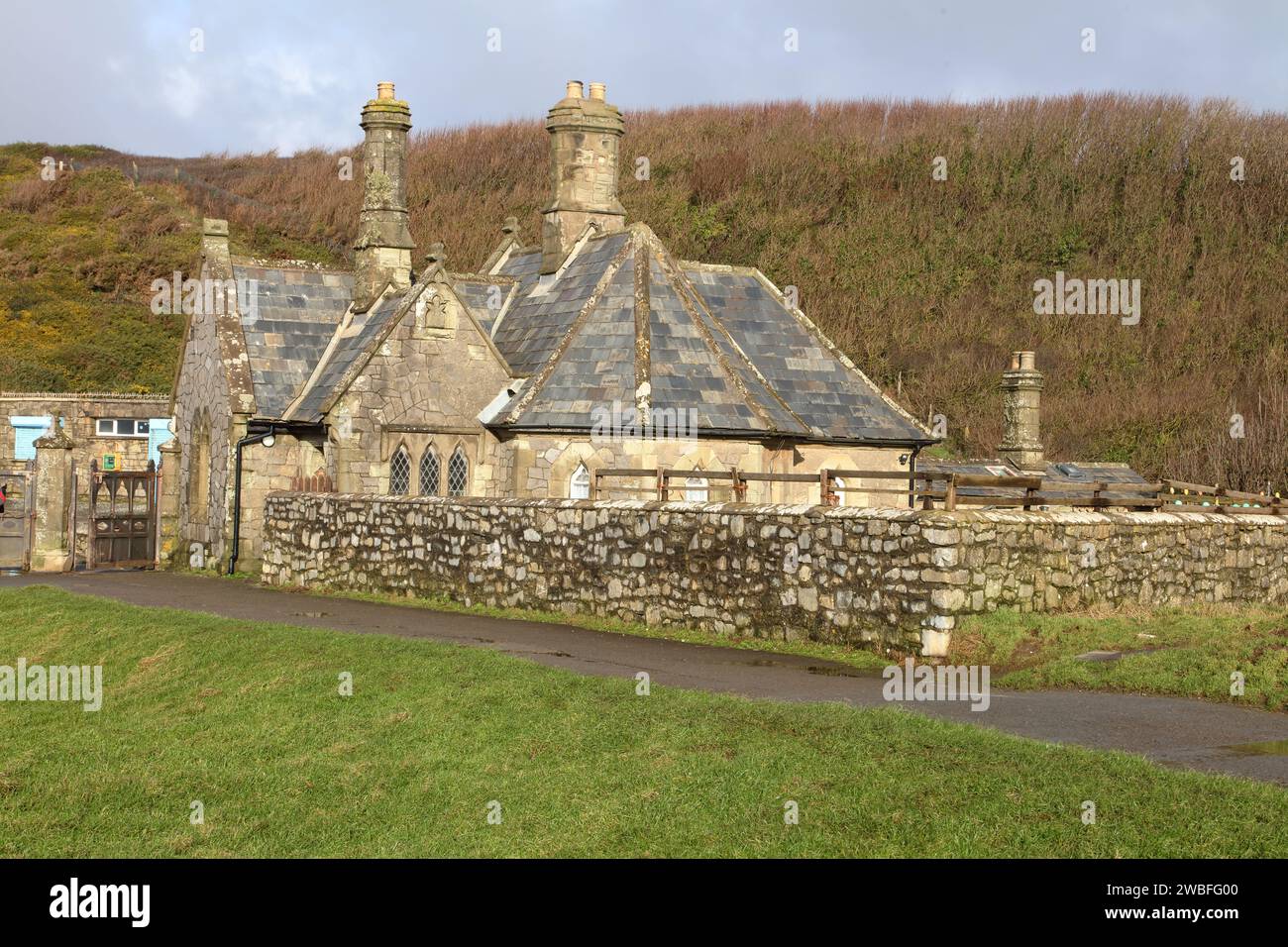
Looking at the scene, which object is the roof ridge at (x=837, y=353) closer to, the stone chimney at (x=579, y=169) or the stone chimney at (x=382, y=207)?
the stone chimney at (x=579, y=169)

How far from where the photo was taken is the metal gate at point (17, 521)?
2915 centimetres

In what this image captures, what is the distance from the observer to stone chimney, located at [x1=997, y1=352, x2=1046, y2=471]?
3603 cm

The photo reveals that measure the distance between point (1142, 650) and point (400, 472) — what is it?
14625 mm

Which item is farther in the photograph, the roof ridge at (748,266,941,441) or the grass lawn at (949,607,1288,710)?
the roof ridge at (748,266,941,441)

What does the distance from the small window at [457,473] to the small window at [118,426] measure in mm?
28521

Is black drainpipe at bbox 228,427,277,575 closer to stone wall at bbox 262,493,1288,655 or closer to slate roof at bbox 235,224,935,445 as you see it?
slate roof at bbox 235,224,935,445

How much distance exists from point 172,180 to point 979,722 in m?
85.0

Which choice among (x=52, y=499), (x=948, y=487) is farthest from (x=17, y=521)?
(x=948, y=487)

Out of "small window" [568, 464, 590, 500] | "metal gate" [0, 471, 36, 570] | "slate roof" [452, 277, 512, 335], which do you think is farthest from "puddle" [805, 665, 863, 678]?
"metal gate" [0, 471, 36, 570]

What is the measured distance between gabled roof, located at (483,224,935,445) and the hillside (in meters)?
19.0

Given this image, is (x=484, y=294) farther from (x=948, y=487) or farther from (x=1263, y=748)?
(x=1263, y=748)

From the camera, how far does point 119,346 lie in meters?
65.6
